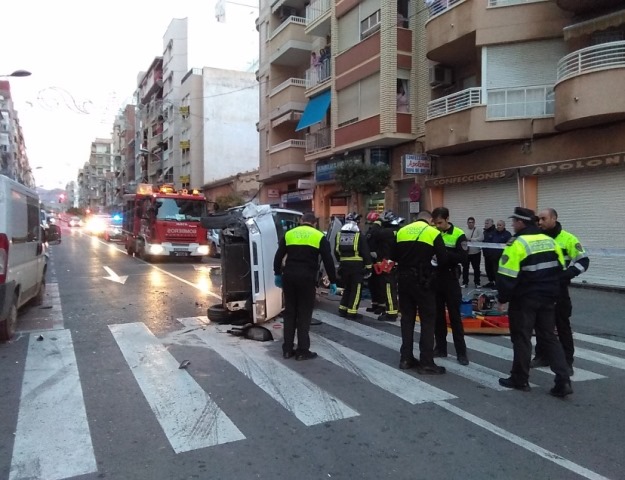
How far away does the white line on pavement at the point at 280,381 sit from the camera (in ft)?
15.0

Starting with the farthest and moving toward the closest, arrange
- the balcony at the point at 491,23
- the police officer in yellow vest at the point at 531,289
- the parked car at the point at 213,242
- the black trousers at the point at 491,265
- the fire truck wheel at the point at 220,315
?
the parked car at the point at 213,242, the balcony at the point at 491,23, the black trousers at the point at 491,265, the fire truck wheel at the point at 220,315, the police officer in yellow vest at the point at 531,289

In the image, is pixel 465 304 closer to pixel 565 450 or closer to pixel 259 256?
pixel 259 256

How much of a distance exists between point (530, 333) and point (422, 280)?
1.18 meters

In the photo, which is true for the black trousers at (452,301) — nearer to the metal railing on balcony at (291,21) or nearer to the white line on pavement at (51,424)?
the white line on pavement at (51,424)

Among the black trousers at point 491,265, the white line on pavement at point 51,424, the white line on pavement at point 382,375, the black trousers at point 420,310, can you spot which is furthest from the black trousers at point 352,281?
the black trousers at point 491,265

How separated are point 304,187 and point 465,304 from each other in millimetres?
17489

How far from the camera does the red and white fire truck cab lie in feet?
62.7

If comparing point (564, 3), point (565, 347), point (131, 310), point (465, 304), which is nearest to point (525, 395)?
point (565, 347)

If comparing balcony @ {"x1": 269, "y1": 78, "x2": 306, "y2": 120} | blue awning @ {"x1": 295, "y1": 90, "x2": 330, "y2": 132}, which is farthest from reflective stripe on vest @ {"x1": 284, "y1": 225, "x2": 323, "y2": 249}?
balcony @ {"x1": 269, "y1": 78, "x2": 306, "y2": 120}

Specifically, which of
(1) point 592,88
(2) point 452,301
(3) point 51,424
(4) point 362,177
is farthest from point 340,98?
(3) point 51,424

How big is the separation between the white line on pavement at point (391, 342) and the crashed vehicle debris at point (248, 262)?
1.08 metres

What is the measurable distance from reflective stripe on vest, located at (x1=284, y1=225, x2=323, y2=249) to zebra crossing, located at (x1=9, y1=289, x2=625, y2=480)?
4.49 feet

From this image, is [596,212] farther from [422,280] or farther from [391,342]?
[422,280]

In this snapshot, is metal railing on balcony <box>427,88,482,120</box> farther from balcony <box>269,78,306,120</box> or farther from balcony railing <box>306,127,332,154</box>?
balcony <box>269,78,306,120</box>
